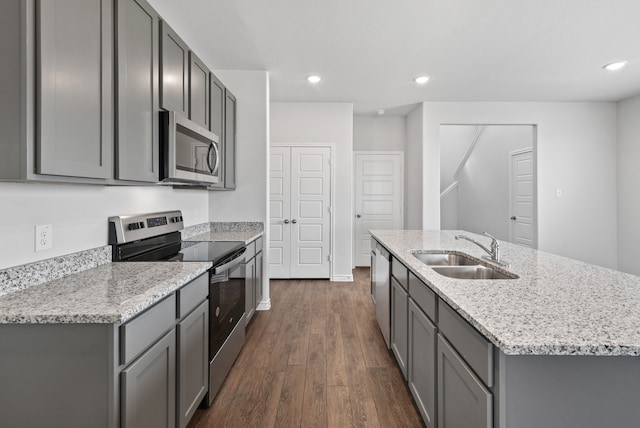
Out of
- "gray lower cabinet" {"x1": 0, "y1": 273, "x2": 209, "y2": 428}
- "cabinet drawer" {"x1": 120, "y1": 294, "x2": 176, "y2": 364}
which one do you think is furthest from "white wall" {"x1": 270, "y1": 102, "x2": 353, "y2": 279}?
"gray lower cabinet" {"x1": 0, "y1": 273, "x2": 209, "y2": 428}

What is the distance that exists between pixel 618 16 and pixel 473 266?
243 centimetres

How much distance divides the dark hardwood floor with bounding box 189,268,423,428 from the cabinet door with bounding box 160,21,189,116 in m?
1.83

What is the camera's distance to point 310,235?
4.83 meters

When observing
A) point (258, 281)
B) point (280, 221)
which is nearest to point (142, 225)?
point (258, 281)

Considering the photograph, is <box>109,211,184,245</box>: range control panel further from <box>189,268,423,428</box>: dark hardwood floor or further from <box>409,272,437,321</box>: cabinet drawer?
<box>409,272,437,321</box>: cabinet drawer

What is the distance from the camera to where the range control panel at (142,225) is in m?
1.92

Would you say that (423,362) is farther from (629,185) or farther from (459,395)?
(629,185)

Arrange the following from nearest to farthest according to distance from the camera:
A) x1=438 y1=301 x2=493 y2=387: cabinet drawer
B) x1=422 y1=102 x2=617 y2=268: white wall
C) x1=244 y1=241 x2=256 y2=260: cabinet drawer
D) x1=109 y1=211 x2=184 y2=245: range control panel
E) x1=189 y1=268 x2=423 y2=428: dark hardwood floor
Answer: x1=438 y1=301 x2=493 y2=387: cabinet drawer, x1=189 y1=268 x2=423 y2=428: dark hardwood floor, x1=109 y1=211 x2=184 y2=245: range control panel, x1=244 y1=241 x2=256 y2=260: cabinet drawer, x1=422 y1=102 x2=617 y2=268: white wall

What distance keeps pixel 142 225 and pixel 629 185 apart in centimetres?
610

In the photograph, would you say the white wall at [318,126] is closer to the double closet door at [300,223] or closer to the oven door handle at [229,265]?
the double closet door at [300,223]

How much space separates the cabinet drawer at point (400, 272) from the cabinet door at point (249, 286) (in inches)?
47.4

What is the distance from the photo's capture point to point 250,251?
2.86 meters

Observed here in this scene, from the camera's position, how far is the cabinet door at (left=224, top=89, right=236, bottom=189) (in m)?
3.17

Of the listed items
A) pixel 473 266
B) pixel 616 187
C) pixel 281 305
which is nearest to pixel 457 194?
pixel 616 187
